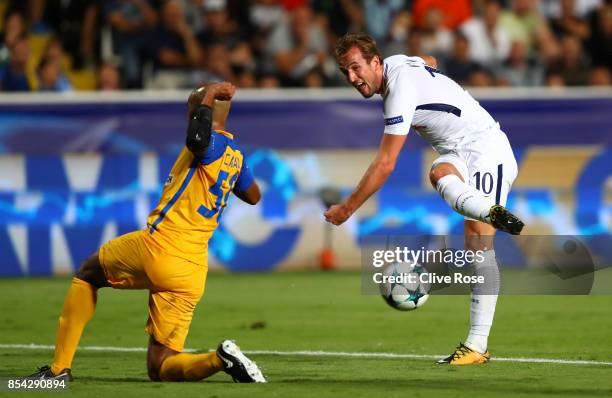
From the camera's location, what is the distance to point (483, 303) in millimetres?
8641

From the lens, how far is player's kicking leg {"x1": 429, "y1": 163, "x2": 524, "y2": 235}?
7863 millimetres

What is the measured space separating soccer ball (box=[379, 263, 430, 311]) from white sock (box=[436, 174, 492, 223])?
0.68 meters

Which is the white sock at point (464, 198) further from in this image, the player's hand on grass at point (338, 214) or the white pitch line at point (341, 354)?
the white pitch line at point (341, 354)

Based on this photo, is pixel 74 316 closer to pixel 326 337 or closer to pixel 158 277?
pixel 158 277

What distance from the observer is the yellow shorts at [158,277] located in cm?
757

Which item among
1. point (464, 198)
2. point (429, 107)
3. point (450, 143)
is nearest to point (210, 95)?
point (429, 107)

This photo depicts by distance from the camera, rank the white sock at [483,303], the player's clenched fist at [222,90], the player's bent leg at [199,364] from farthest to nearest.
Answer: the white sock at [483,303]
the player's clenched fist at [222,90]
the player's bent leg at [199,364]

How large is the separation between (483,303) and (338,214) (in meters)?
1.47

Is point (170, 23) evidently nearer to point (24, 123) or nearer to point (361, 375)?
point (24, 123)

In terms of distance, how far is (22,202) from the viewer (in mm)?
14969

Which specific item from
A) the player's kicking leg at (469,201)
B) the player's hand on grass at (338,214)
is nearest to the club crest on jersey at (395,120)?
the player's kicking leg at (469,201)

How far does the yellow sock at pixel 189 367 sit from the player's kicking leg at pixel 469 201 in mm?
2078

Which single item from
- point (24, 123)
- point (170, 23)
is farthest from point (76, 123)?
point (170, 23)

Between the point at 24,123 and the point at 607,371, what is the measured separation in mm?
9158
